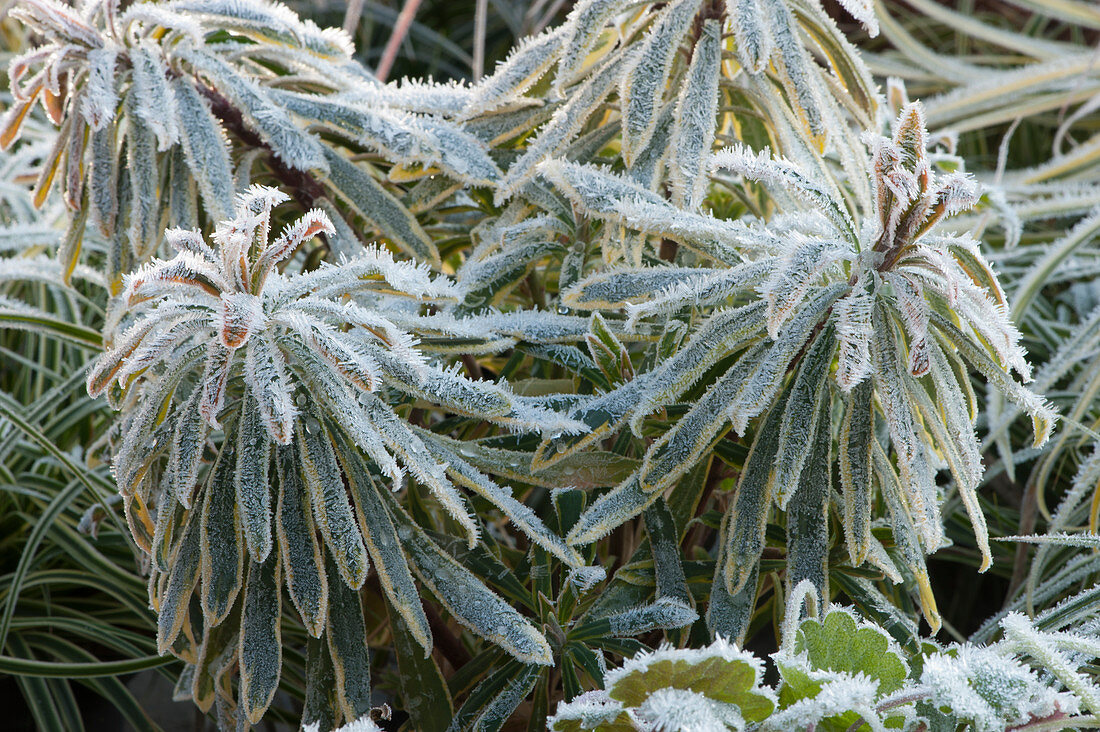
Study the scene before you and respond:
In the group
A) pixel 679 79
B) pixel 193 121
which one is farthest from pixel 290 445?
pixel 679 79

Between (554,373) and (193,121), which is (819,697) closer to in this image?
(554,373)

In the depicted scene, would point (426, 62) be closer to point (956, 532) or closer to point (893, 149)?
point (956, 532)

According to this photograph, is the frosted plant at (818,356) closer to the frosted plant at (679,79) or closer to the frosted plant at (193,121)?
the frosted plant at (679,79)

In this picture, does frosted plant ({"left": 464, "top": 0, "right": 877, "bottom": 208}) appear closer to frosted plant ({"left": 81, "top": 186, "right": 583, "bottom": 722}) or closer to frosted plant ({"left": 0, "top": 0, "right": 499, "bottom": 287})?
frosted plant ({"left": 0, "top": 0, "right": 499, "bottom": 287})

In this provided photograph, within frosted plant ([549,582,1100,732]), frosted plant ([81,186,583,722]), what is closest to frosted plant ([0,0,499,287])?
frosted plant ([81,186,583,722])

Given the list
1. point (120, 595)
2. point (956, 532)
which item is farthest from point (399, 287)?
point (956, 532)

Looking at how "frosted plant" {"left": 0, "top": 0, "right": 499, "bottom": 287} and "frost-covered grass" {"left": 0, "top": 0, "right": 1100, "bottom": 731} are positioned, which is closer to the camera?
"frost-covered grass" {"left": 0, "top": 0, "right": 1100, "bottom": 731}
